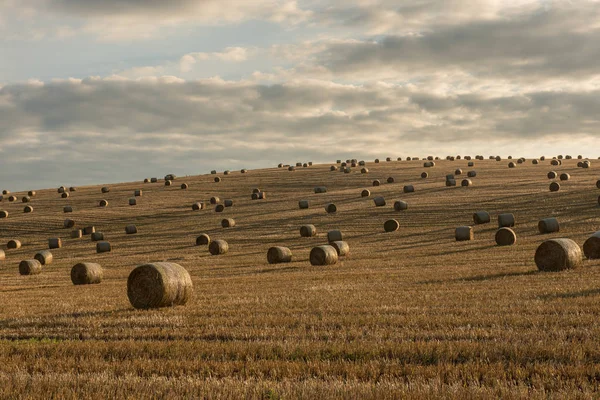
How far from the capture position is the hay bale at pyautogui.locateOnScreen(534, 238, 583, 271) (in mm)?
20953

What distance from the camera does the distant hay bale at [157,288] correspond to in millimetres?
16728

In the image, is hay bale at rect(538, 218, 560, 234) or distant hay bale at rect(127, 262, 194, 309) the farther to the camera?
hay bale at rect(538, 218, 560, 234)

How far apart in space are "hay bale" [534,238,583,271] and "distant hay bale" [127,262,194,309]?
40.1 ft

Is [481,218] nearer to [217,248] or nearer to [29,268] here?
[217,248]

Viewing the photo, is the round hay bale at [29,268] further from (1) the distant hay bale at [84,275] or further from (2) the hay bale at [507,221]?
(2) the hay bale at [507,221]

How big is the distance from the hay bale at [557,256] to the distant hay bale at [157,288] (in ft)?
40.1

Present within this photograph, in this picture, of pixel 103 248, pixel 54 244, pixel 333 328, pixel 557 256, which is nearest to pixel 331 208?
pixel 103 248

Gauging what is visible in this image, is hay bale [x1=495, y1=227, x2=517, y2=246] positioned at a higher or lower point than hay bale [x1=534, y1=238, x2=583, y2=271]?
lower

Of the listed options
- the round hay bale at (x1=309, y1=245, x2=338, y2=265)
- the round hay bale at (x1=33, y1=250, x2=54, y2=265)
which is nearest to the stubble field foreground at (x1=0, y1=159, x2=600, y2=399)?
the round hay bale at (x1=309, y1=245, x2=338, y2=265)

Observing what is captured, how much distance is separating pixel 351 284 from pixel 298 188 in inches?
1917

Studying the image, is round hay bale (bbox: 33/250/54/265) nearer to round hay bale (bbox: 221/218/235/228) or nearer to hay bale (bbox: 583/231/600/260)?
round hay bale (bbox: 221/218/235/228)

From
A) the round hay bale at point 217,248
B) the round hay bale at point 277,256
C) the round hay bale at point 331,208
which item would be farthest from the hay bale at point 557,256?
the round hay bale at point 331,208

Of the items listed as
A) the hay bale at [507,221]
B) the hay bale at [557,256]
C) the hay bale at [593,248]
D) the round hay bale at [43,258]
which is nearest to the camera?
the hay bale at [557,256]

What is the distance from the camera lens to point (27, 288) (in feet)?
86.3
